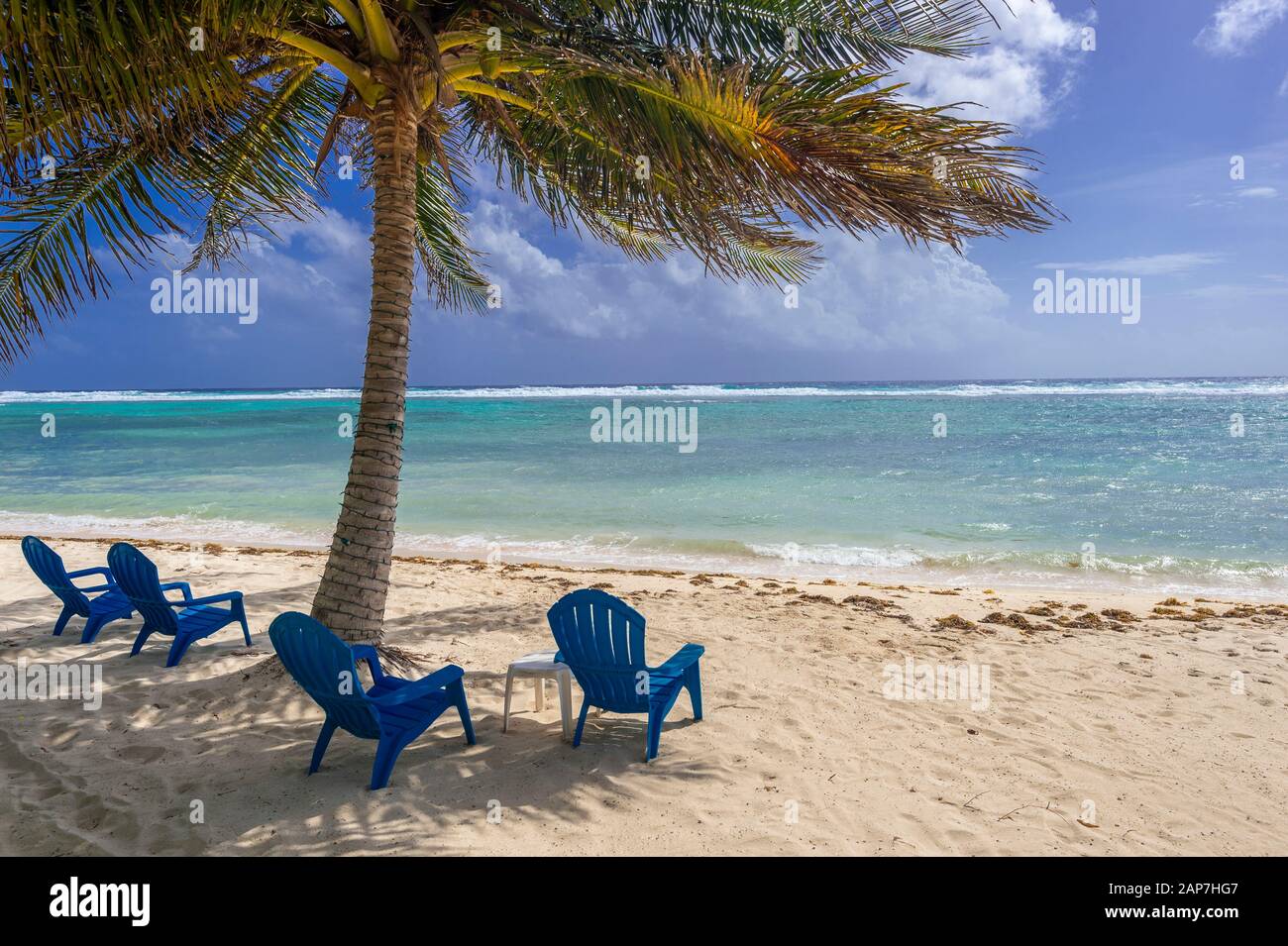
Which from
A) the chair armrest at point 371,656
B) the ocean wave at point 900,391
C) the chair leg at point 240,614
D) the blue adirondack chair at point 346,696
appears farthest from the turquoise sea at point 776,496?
the ocean wave at point 900,391

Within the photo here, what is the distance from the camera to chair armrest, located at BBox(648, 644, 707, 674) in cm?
425

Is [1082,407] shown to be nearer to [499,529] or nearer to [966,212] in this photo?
[499,529]

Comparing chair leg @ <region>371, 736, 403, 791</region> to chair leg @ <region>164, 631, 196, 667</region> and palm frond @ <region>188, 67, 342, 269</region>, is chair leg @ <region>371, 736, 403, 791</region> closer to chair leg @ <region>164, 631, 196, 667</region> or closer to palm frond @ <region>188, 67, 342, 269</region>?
chair leg @ <region>164, 631, 196, 667</region>

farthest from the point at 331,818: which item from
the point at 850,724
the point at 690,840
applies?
the point at 850,724

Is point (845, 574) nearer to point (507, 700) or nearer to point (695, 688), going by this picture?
point (695, 688)

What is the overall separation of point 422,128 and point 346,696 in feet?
15.3

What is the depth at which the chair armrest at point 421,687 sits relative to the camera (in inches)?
144

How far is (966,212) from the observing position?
11.5ft

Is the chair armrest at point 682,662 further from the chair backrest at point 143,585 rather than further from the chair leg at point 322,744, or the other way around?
the chair backrest at point 143,585

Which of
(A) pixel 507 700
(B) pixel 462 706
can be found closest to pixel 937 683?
(A) pixel 507 700

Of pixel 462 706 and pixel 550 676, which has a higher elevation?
pixel 550 676

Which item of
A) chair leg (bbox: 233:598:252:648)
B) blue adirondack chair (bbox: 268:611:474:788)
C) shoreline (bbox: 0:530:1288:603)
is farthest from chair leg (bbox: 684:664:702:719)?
shoreline (bbox: 0:530:1288:603)

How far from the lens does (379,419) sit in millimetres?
4660

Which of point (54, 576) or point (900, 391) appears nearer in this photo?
point (54, 576)
